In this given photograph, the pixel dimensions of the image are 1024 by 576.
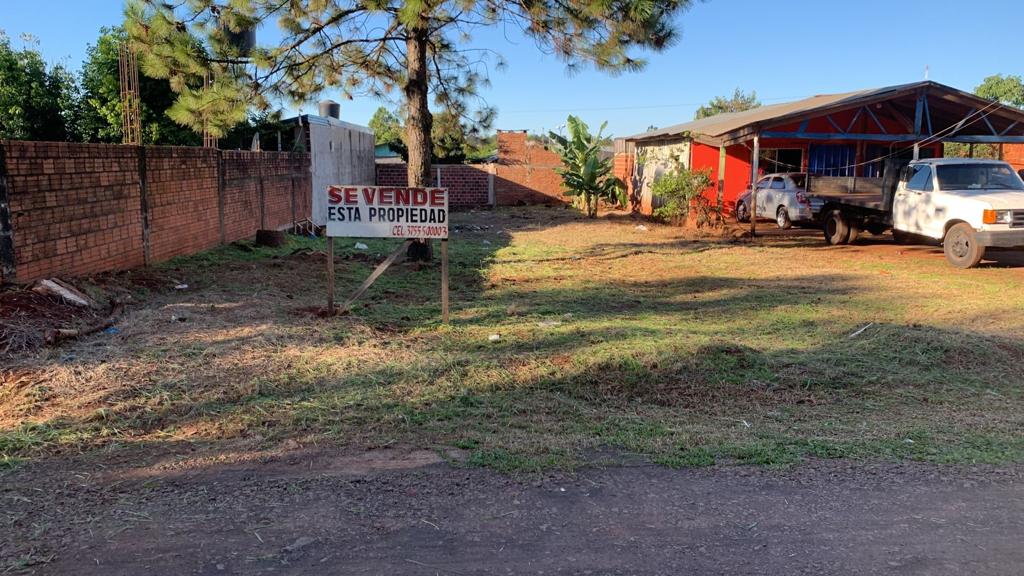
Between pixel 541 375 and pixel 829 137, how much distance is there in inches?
599

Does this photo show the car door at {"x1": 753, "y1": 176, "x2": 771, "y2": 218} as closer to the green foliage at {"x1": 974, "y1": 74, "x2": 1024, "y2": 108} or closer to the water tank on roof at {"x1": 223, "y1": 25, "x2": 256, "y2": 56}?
the water tank on roof at {"x1": 223, "y1": 25, "x2": 256, "y2": 56}

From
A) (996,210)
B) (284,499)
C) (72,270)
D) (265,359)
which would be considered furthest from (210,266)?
(996,210)

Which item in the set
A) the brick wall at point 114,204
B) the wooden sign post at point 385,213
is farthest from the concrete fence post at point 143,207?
the wooden sign post at point 385,213

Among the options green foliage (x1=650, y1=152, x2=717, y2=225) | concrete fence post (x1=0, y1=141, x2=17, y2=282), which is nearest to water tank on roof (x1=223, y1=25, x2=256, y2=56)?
concrete fence post (x1=0, y1=141, x2=17, y2=282)

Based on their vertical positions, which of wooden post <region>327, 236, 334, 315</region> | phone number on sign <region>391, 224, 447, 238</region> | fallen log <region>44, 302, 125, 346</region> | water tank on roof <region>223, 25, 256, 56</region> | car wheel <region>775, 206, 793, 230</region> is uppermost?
water tank on roof <region>223, 25, 256, 56</region>

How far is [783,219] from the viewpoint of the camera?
20891mm

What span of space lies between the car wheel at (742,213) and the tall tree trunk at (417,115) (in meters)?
13.3

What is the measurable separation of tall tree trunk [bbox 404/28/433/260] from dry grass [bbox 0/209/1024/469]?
8.48 feet

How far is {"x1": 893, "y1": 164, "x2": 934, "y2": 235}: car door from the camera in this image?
13.9 meters

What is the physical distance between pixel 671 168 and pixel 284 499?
71.9 feet

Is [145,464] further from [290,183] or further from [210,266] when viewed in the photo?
[290,183]

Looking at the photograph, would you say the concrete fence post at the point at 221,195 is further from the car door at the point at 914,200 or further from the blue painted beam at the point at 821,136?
the car door at the point at 914,200

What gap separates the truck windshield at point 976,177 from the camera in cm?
1362

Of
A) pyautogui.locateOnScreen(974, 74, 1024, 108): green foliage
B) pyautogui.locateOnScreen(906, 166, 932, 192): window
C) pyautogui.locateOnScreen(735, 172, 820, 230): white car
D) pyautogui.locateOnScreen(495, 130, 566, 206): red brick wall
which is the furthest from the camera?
pyautogui.locateOnScreen(974, 74, 1024, 108): green foliage
